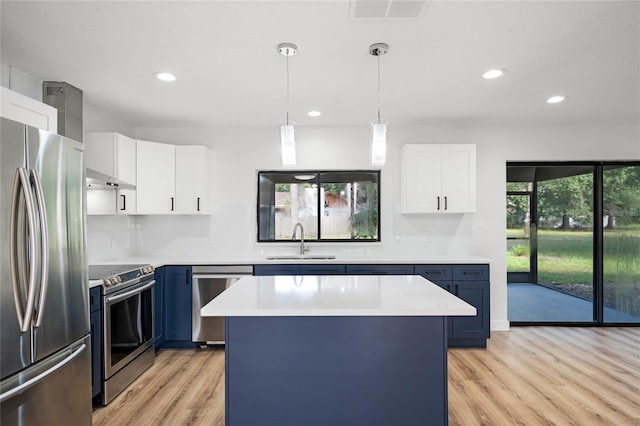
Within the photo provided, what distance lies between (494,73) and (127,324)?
3.45 metres

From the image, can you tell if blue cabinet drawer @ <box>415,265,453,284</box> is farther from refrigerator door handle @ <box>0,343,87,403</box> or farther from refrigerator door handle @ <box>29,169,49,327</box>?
refrigerator door handle @ <box>29,169,49,327</box>

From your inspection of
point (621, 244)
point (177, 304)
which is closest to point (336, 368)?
point (177, 304)

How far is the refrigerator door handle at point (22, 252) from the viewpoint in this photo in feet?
5.21

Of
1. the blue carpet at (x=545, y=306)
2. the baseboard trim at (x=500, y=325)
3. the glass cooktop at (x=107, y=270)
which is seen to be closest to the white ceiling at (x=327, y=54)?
the glass cooktop at (x=107, y=270)

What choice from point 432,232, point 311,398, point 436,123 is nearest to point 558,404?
point 311,398

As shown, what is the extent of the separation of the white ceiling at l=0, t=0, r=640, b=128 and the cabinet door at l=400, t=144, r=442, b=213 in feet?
1.59

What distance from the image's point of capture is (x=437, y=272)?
12.4 ft

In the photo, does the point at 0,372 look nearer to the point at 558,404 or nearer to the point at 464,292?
the point at 558,404

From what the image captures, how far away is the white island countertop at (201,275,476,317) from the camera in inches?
70.7

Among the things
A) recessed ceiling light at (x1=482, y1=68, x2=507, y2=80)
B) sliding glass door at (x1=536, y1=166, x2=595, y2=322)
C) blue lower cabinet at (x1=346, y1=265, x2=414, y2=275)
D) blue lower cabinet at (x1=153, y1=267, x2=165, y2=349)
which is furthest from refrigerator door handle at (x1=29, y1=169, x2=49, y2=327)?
sliding glass door at (x1=536, y1=166, x2=595, y2=322)

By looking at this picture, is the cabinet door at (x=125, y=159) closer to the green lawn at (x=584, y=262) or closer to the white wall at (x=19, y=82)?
the white wall at (x=19, y=82)

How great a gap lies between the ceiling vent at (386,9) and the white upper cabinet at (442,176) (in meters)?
2.20

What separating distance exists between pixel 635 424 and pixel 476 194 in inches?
100

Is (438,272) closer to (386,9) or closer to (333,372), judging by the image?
(333,372)
